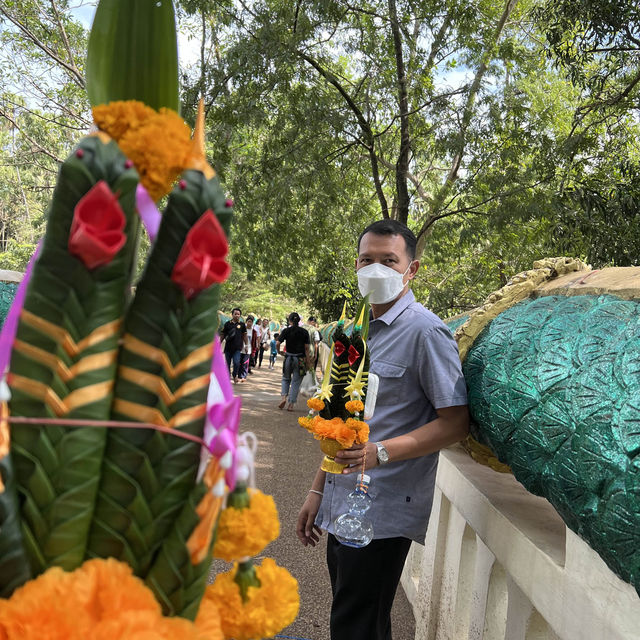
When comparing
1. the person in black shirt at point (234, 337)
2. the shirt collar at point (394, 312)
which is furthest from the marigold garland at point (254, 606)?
the person in black shirt at point (234, 337)

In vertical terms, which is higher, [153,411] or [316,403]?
[153,411]

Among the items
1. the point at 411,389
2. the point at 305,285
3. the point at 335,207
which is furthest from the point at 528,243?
the point at 411,389

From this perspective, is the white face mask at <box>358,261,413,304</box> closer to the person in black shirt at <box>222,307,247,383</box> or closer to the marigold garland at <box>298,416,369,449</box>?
the marigold garland at <box>298,416,369,449</box>

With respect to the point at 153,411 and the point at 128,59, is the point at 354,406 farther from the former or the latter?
the point at 128,59

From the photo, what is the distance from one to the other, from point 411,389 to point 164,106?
4.97 ft

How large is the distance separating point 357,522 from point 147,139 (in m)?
1.61

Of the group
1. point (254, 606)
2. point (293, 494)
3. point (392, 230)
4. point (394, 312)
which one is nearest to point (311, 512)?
point (394, 312)

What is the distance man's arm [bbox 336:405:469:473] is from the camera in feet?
6.41

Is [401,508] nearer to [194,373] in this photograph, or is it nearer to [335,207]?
[194,373]

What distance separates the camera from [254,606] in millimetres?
866

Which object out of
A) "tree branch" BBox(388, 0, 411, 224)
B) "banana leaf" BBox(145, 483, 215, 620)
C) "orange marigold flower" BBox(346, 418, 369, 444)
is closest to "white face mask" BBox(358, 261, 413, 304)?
"orange marigold flower" BBox(346, 418, 369, 444)

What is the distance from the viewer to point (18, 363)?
2.48ft

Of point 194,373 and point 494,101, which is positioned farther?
point 494,101

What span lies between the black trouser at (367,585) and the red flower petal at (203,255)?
1645 mm
